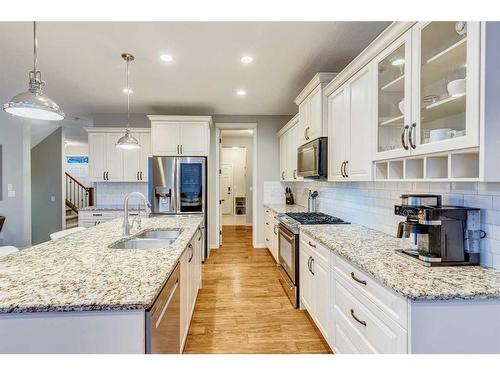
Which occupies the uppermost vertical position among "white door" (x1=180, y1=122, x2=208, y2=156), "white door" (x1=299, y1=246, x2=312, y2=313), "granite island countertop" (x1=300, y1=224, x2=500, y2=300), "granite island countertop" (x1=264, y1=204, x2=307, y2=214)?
"white door" (x1=180, y1=122, x2=208, y2=156)

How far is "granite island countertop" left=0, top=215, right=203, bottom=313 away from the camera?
0.99 meters

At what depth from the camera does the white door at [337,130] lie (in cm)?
232

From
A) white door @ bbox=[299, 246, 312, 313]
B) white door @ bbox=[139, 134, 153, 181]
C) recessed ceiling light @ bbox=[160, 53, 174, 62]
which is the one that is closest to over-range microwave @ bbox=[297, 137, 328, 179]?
white door @ bbox=[299, 246, 312, 313]

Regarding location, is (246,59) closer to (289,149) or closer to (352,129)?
(352,129)

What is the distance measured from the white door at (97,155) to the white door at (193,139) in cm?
149

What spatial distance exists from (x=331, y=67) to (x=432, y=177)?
1946 millimetres

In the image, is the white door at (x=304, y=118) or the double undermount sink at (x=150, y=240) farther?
the white door at (x=304, y=118)

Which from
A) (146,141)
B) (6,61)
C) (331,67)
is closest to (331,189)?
(331,67)

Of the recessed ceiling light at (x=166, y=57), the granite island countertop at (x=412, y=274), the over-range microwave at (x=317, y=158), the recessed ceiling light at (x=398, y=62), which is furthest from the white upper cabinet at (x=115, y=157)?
the recessed ceiling light at (x=398, y=62)

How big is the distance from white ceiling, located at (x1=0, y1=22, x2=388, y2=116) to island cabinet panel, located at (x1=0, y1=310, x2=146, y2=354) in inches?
82.2

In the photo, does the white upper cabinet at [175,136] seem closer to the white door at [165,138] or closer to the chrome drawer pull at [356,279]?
the white door at [165,138]

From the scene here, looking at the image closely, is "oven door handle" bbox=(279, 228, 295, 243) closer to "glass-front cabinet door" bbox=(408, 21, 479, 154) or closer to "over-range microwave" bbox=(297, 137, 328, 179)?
"over-range microwave" bbox=(297, 137, 328, 179)

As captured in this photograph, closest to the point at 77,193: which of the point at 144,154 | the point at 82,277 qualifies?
the point at 144,154
